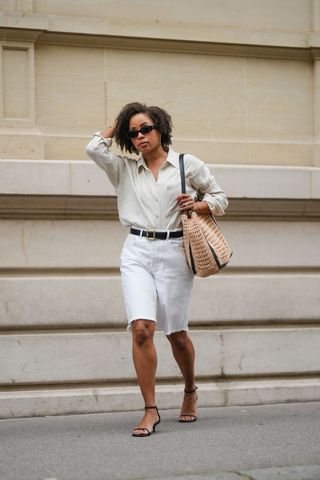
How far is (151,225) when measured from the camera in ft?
21.4

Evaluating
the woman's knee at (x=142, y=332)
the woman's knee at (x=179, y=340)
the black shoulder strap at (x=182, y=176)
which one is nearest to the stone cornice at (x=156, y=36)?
the black shoulder strap at (x=182, y=176)

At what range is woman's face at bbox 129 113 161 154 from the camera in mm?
6562

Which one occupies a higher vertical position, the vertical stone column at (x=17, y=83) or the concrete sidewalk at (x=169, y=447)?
the vertical stone column at (x=17, y=83)

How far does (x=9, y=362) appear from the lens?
7.54 m

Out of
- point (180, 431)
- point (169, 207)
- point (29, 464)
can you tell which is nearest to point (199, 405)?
A: point (180, 431)

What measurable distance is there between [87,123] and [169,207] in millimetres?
1809

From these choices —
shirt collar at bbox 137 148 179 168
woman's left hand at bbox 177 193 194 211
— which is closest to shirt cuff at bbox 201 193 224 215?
woman's left hand at bbox 177 193 194 211

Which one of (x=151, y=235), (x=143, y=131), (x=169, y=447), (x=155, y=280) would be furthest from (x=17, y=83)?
(x=169, y=447)

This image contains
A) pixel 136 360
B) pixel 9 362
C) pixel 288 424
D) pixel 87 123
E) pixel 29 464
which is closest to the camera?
pixel 29 464

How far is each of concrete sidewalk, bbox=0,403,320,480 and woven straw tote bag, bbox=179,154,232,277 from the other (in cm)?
102

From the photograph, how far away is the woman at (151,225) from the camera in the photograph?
6.41m

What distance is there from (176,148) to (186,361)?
2.10m

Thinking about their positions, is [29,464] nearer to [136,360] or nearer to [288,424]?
[136,360]

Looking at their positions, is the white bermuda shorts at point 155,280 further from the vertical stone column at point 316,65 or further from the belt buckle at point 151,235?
the vertical stone column at point 316,65
